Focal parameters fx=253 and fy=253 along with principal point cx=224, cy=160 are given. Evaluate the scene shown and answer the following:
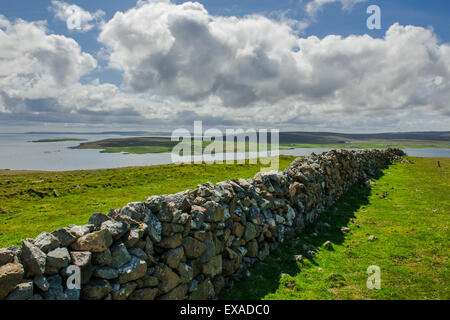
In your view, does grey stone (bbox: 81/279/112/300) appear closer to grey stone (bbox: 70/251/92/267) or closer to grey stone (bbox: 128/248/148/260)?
grey stone (bbox: 70/251/92/267)

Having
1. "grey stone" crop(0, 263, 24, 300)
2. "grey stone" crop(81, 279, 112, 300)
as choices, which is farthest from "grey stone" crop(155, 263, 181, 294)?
"grey stone" crop(0, 263, 24, 300)

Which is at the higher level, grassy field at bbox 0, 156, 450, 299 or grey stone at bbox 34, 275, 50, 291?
grey stone at bbox 34, 275, 50, 291

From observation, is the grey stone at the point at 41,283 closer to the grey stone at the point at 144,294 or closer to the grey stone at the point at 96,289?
the grey stone at the point at 96,289

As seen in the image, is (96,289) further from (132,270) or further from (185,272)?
(185,272)

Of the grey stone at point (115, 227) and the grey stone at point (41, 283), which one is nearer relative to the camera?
the grey stone at point (41, 283)

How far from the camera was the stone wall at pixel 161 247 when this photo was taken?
430cm

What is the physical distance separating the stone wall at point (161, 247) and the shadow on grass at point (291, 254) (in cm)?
31

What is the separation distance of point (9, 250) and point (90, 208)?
1240 centimetres

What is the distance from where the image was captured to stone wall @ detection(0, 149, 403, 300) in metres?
4.30

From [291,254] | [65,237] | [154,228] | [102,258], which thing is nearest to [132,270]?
[102,258]

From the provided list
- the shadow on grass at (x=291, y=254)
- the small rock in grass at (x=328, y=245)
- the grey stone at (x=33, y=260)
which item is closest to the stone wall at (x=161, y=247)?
the grey stone at (x=33, y=260)

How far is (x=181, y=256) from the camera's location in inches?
248
